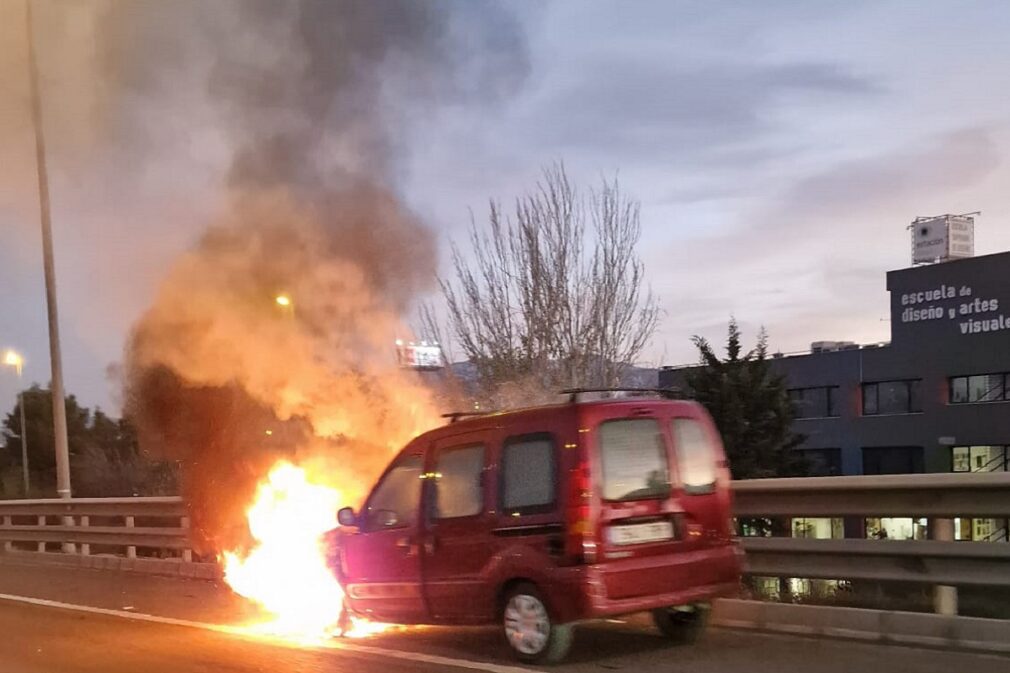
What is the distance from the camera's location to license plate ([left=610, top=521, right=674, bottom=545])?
6285 mm

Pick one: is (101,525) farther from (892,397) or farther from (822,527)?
(892,397)

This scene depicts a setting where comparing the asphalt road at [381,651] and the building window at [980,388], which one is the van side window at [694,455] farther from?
the building window at [980,388]

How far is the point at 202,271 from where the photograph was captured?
11.3 m

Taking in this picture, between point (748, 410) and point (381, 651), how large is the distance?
1605 centimetres

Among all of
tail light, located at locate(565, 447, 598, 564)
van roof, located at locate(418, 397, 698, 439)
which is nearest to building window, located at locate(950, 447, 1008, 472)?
van roof, located at locate(418, 397, 698, 439)

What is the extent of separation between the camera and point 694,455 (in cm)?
680

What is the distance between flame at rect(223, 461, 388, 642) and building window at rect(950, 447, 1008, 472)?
26267 millimetres

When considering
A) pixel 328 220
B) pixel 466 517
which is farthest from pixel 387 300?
pixel 466 517

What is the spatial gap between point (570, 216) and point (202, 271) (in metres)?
6.03

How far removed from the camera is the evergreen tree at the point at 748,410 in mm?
21828

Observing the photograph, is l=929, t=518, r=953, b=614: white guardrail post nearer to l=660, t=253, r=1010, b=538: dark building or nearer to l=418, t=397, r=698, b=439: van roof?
l=418, t=397, r=698, b=439: van roof

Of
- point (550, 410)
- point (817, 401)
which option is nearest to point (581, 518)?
point (550, 410)

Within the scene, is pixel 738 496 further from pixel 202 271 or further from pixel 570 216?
pixel 570 216

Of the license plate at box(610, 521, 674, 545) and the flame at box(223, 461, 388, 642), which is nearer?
the license plate at box(610, 521, 674, 545)
